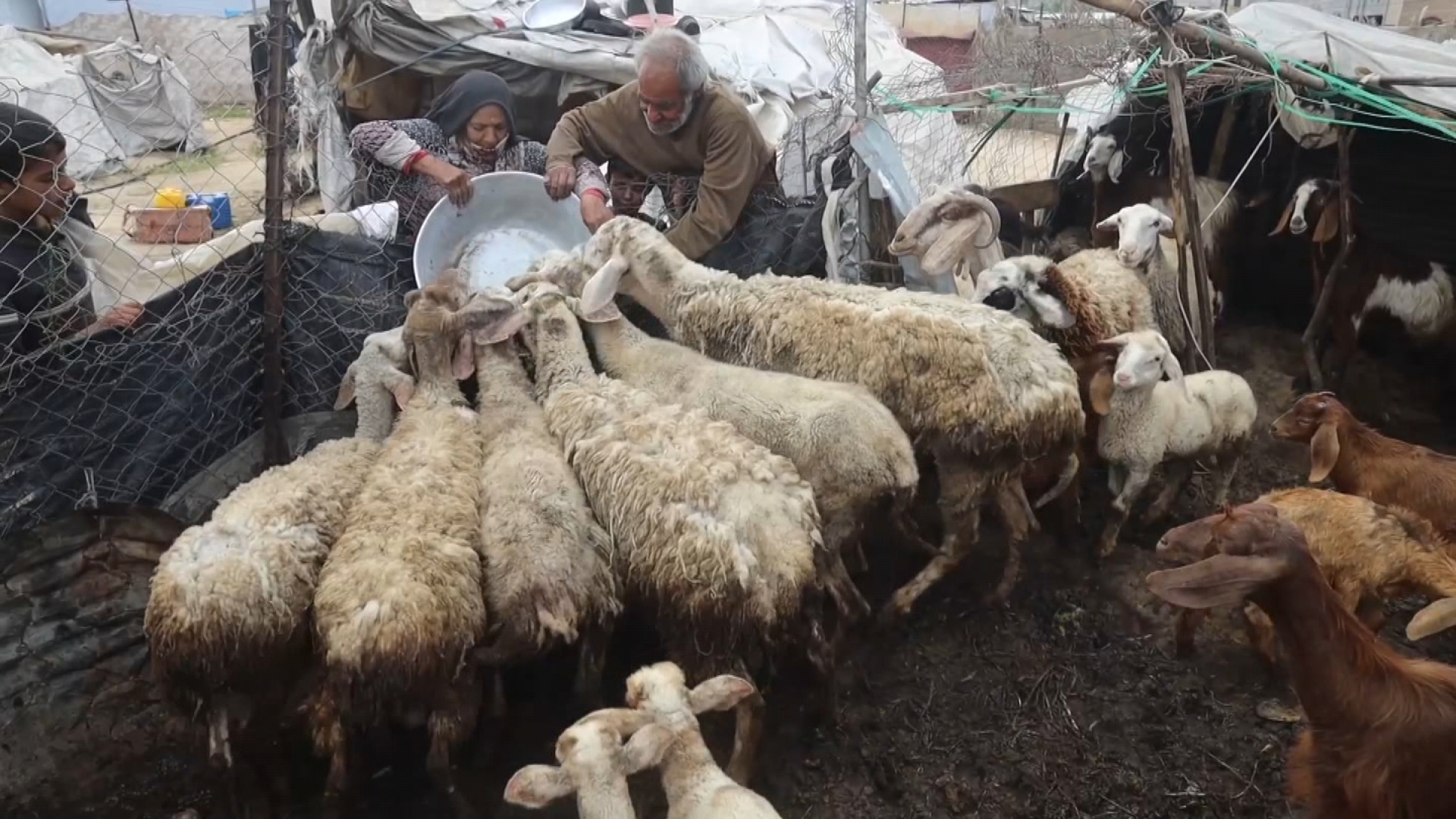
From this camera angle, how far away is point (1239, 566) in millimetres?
2365

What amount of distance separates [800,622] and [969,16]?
19.5 meters

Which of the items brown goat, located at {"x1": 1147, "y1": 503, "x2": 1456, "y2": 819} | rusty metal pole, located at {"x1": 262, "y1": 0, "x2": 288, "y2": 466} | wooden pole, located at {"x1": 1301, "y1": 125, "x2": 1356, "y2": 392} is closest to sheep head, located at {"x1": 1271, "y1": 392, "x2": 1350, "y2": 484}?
brown goat, located at {"x1": 1147, "y1": 503, "x2": 1456, "y2": 819}

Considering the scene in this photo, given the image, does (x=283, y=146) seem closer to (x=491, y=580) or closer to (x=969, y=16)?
(x=491, y=580)

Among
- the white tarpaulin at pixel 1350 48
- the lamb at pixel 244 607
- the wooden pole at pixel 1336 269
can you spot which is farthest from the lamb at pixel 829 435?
the wooden pole at pixel 1336 269

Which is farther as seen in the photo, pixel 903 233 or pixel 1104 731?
pixel 903 233

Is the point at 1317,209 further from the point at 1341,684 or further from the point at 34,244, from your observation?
the point at 34,244

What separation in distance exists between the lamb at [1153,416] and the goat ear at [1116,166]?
285 cm

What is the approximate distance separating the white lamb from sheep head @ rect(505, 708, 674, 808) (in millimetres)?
4093

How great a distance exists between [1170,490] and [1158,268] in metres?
1.62

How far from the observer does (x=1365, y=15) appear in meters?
14.2

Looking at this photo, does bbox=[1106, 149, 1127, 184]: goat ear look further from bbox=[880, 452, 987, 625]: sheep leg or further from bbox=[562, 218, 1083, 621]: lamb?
bbox=[880, 452, 987, 625]: sheep leg

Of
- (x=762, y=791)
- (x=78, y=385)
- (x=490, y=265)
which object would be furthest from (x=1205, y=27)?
(x=78, y=385)

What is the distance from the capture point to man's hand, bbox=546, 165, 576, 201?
471 cm

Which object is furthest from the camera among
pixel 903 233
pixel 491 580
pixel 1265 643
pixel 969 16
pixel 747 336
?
pixel 969 16
